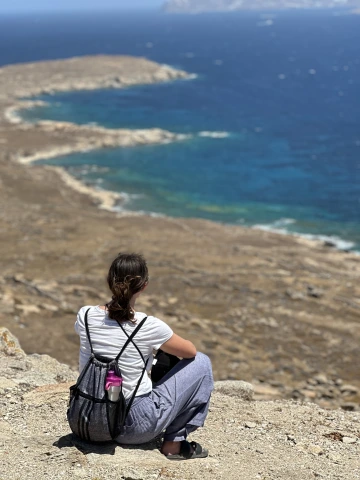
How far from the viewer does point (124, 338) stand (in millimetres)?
6230

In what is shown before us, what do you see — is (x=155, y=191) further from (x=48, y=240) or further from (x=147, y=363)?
(x=147, y=363)

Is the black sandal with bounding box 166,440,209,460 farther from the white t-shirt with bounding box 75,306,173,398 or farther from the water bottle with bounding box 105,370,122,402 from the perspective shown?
the water bottle with bounding box 105,370,122,402

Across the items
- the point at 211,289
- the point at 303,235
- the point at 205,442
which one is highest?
the point at 205,442

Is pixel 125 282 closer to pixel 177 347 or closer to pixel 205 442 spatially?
pixel 177 347

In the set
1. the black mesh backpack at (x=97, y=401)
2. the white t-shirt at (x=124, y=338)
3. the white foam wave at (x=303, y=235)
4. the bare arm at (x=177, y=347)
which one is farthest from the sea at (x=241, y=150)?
the black mesh backpack at (x=97, y=401)

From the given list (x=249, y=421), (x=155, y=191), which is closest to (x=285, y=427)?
(x=249, y=421)

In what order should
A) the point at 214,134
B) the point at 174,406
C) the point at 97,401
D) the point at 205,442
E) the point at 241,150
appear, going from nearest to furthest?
the point at 97,401 → the point at 174,406 → the point at 205,442 → the point at 241,150 → the point at 214,134

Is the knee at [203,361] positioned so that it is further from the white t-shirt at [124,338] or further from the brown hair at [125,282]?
the brown hair at [125,282]

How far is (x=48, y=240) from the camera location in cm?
3164

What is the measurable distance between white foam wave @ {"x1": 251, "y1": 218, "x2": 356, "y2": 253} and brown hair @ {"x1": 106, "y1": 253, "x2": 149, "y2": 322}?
113ft

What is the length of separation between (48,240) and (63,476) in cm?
2607

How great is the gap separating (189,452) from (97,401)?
1.32 metres

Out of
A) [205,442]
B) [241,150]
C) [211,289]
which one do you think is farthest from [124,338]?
[241,150]

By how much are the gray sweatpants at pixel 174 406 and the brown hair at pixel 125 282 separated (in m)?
0.96
